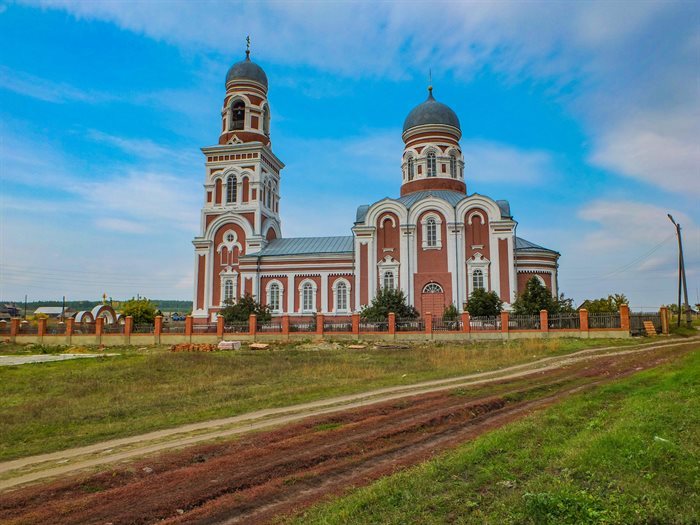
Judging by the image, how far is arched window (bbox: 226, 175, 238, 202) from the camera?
141 feet

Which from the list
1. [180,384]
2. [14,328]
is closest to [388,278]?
[180,384]

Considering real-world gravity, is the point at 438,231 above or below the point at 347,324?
above

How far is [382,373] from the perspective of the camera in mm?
17109

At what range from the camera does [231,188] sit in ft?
141

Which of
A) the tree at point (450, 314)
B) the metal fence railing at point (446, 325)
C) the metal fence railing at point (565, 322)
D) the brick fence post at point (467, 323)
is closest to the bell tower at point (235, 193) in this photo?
the tree at point (450, 314)

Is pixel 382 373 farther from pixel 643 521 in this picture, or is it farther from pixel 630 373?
pixel 643 521

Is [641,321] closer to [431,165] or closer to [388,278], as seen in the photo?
[388,278]

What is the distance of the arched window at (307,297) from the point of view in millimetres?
39350

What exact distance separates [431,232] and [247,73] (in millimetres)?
20208

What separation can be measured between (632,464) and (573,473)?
66 centimetres

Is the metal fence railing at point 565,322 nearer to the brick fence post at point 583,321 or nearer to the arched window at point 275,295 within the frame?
the brick fence post at point 583,321

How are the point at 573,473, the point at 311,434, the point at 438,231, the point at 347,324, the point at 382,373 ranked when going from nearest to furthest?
1. the point at 573,473
2. the point at 311,434
3. the point at 382,373
4. the point at 347,324
5. the point at 438,231

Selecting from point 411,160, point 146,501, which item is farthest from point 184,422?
point 411,160

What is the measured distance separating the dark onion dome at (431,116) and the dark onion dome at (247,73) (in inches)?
486
